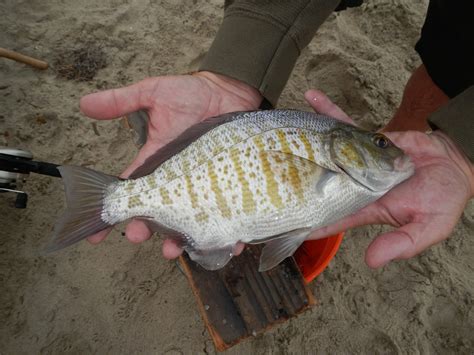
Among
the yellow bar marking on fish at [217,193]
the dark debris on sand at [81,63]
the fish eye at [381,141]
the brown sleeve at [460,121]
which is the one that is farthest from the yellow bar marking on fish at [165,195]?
the dark debris on sand at [81,63]

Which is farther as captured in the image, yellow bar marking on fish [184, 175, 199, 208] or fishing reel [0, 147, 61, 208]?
fishing reel [0, 147, 61, 208]

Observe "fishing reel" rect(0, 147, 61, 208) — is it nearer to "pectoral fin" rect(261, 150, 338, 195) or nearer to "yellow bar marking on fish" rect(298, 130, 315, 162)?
"pectoral fin" rect(261, 150, 338, 195)

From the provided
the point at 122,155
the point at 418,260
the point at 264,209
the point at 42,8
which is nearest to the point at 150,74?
the point at 122,155

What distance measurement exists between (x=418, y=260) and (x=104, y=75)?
3.24m

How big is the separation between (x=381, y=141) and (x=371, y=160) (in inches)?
4.9

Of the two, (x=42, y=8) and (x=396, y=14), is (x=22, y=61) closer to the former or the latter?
(x=42, y=8)

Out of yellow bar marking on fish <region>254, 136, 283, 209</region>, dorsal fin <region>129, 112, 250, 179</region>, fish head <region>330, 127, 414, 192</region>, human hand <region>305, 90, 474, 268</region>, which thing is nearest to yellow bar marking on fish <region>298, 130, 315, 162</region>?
fish head <region>330, 127, 414, 192</region>

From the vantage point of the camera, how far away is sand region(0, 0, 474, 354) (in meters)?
2.65

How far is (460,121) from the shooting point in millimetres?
2043

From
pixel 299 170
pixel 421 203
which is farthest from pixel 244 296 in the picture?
pixel 421 203

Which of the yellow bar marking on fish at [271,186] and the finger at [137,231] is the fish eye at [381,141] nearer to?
the yellow bar marking on fish at [271,186]

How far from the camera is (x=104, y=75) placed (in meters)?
3.62

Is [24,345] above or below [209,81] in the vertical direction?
below

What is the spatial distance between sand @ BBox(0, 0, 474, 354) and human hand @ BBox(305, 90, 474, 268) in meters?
0.95
